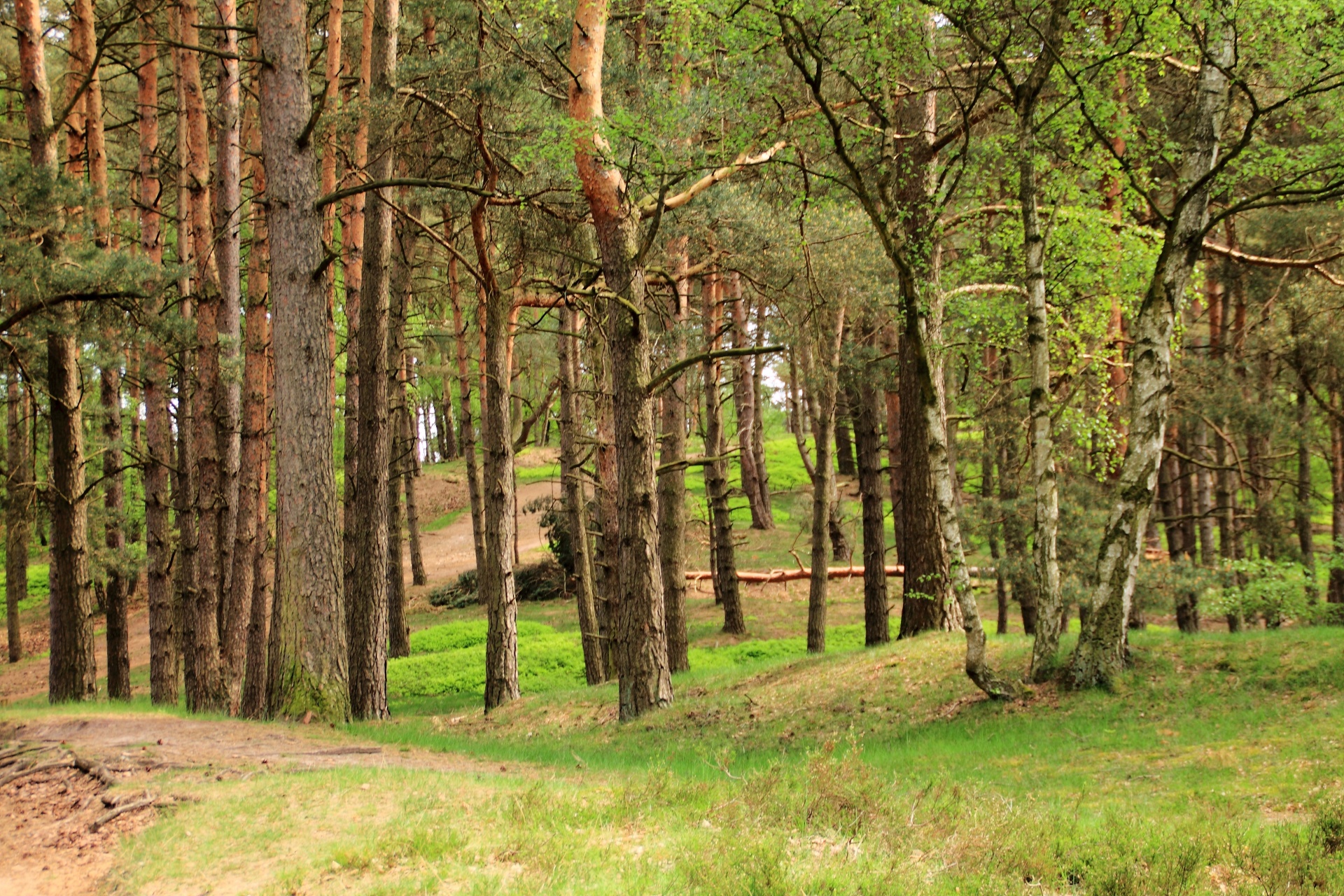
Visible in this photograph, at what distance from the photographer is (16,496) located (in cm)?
1282

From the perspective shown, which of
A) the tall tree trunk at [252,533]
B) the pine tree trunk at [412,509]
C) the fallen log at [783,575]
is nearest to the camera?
the tall tree trunk at [252,533]

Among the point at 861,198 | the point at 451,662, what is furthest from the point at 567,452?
the point at 861,198

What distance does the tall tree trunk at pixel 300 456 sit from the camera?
406 inches

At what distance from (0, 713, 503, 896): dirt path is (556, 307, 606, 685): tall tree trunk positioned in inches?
260

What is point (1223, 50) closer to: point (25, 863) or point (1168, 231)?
point (1168, 231)

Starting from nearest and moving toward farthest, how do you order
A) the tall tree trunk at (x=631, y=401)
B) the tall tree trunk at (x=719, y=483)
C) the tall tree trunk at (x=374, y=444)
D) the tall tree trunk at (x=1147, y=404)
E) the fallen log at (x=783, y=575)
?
the tall tree trunk at (x=1147, y=404), the tall tree trunk at (x=631, y=401), the tall tree trunk at (x=374, y=444), the tall tree trunk at (x=719, y=483), the fallen log at (x=783, y=575)

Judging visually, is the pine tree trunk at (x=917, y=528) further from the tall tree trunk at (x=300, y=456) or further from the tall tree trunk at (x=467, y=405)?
the tall tree trunk at (x=467, y=405)

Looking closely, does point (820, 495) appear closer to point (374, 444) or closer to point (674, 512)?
point (674, 512)

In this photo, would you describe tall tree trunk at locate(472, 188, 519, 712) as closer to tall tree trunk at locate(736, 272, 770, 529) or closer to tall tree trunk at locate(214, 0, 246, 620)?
tall tree trunk at locate(214, 0, 246, 620)

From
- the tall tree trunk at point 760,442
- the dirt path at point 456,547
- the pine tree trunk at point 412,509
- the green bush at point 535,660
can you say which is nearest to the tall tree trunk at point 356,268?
the green bush at point 535,660

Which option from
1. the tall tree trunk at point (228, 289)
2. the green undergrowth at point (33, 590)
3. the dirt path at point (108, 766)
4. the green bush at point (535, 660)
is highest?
the tall tree trunk at point (228, 289)

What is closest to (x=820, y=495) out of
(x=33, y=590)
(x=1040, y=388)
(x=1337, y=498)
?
(x=1040, y=388)

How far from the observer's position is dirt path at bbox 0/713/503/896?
533 cm

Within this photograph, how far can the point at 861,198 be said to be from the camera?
9992mm
